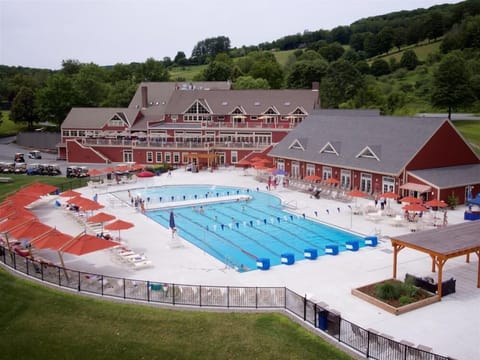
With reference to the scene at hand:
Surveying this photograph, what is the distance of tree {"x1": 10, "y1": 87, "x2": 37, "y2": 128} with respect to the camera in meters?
88.6

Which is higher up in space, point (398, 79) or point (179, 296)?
point (398, 79)

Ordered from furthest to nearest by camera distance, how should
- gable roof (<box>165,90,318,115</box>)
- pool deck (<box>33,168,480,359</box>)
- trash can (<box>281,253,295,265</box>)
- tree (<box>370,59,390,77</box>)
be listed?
tree (<box>370,59,390,77</box>) → gable roof (<box>165,90,318,115</box>) → trash can (<box>281,253,295,265</box>) → pool deck (<box>33,168,480,359</box>)

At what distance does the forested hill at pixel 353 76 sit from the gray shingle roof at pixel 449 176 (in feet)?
106

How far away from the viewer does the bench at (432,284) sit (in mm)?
18953

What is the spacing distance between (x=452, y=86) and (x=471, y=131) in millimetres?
10490

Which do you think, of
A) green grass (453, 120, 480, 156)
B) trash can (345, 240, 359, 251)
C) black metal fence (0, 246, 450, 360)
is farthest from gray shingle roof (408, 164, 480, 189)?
black metal fence (0, 246, 450, 360)

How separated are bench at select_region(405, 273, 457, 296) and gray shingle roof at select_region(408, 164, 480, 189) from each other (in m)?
16.5

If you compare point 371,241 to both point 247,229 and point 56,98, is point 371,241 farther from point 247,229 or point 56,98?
point 56,98

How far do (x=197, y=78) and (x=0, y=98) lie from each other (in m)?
46.8

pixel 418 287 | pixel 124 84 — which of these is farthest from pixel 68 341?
pixel 124 84

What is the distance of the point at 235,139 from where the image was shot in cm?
6016

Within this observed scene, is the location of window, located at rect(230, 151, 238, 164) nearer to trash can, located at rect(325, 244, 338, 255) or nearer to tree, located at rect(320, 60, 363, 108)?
trash can, located at rect(325, 244, 338, 255)

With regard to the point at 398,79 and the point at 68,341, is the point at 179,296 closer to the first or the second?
the point at 68,341

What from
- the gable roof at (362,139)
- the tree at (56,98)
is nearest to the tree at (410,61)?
the gable roof at (362,139)
